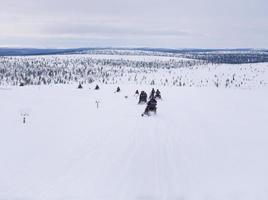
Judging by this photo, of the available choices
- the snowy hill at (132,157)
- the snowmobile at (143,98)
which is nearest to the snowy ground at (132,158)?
the snowy hill at (132,157)

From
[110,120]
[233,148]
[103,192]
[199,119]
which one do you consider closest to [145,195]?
[103,192]

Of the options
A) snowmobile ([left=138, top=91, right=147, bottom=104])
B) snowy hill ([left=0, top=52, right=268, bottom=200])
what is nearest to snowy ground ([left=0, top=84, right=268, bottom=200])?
snowy hill ([left=0, top=52, right=268, bottom=200])

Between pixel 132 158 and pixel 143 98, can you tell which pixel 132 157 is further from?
pixel 143 98

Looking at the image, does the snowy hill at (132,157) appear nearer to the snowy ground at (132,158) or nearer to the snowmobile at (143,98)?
the snowy ground at (132,158)

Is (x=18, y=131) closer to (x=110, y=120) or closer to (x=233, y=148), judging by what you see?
(x=110, y=120)

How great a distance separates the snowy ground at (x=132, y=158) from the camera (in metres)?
10.1

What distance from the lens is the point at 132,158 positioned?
44.6ft

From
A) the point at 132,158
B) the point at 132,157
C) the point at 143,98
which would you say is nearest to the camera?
the point at 132,158

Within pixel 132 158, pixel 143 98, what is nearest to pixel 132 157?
pixel 132 158

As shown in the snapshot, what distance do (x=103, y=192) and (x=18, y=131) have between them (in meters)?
10.3

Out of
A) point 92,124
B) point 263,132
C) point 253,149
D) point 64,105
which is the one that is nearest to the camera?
point 253,149

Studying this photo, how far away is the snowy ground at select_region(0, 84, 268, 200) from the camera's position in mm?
10070

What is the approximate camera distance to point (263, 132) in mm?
20406

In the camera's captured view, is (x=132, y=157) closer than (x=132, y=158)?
No
